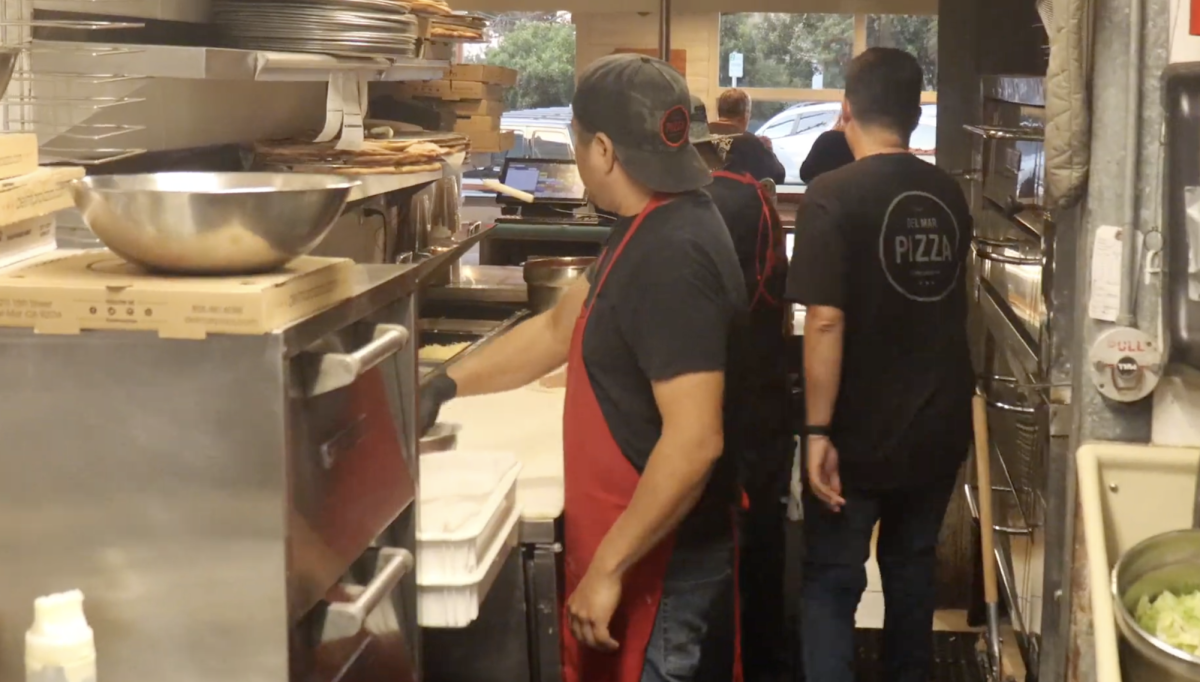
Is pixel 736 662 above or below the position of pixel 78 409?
below

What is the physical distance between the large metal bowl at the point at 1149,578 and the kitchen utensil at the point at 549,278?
2127mm

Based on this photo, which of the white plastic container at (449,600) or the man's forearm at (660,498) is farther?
the man's forearm at (660,498)

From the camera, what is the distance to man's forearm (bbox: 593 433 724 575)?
2.10 meters

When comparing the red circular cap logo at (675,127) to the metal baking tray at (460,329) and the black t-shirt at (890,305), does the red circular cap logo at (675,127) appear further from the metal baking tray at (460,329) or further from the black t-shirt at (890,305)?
the metal baking tray at (460,329)

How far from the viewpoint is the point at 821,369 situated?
9.88 feet

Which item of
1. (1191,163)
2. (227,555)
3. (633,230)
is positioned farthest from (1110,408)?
(227,555)

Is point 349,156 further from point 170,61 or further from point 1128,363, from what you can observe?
point 1128,363

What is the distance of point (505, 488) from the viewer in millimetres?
2082

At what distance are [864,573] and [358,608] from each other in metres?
1.91

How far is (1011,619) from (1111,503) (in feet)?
6.03

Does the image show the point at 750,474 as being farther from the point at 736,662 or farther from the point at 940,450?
the point at 736,662

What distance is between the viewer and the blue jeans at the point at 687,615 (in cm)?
227

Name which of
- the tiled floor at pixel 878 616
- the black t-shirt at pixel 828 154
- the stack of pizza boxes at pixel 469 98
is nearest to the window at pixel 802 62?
the black t-shirt at pixel 828 154

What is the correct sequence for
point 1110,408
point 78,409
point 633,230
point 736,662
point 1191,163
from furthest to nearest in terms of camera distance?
point 736,662
point 633,230
point 1110,408
point 1191,163
point 78,409
